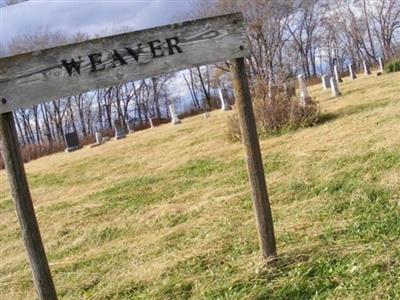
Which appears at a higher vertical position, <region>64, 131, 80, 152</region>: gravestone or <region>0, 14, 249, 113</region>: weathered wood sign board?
<region>0, 14, 249, 113</region>: weathered wood sign board

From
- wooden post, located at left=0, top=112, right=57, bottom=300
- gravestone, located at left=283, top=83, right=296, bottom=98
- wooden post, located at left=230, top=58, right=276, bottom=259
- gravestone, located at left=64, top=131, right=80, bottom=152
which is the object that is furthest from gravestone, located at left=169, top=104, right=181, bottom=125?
wooden post, located at left=0, top=112, right=57, bottom=300

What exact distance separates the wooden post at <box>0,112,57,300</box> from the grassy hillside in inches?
32.4

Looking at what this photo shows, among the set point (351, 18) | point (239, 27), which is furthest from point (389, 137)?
point (351, 18)

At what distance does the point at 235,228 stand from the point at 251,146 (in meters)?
1.41

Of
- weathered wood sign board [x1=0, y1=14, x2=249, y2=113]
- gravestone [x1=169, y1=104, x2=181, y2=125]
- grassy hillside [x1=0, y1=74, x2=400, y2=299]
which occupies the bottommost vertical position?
grassy hillside [x1=0, y1=74, x2=400, y2=299]

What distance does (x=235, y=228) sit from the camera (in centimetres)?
495

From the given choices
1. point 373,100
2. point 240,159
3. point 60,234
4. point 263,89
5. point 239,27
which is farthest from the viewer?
point 373,100

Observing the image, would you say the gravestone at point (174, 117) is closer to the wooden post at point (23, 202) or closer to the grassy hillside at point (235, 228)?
the grassy hillside at point (235, 228)

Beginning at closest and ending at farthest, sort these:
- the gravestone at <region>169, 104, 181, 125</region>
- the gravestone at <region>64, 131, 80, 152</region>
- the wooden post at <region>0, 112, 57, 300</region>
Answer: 1. the wooden post at <region>0, 112, 57, 300</region>
2. the gravestone at <region>169, 104, 181, 125</region>
3. the gravestone at <region>64, 131, 80, 152</region>

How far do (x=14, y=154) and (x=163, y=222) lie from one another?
9.68ft

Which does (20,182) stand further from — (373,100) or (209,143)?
→ (373,100)

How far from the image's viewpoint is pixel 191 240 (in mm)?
4949

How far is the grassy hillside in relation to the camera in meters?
3.57

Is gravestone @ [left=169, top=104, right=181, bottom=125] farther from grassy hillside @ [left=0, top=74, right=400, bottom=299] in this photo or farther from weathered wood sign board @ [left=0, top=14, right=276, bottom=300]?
weathered wood sign board @ [left=0, top=14, right=276, bottom=300]
